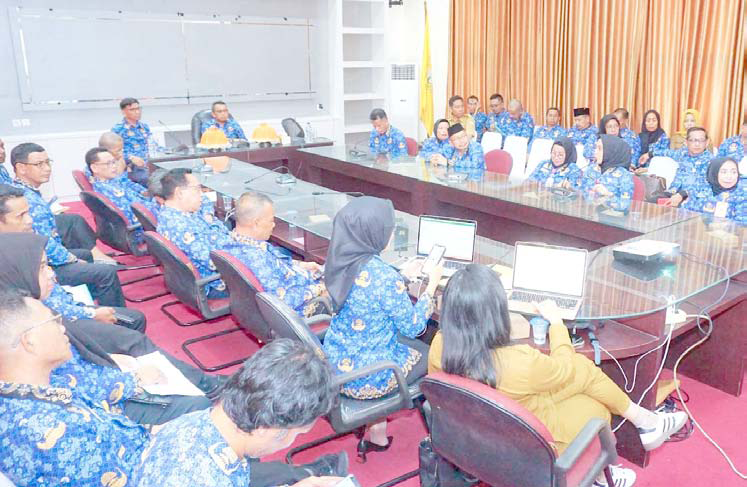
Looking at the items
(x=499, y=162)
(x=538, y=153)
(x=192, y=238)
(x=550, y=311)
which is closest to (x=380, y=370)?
(x=550, y=311)

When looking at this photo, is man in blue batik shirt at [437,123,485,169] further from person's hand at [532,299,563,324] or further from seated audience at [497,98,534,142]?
person's hand at [532,299,563,324]

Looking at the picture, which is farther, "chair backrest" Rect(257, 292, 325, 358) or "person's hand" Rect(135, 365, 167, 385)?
"person's hand" Rect(135, 365, 167, 385)

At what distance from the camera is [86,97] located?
732 cm

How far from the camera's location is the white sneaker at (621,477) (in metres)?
2.28

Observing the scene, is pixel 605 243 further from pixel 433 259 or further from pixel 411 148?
pixel 411 148

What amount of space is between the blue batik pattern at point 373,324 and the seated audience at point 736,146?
4786mm

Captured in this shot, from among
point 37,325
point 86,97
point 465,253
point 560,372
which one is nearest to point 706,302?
point 465,253

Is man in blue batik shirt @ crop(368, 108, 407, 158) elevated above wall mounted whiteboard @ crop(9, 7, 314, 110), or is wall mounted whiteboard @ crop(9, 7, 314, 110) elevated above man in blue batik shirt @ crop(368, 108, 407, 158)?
wall mounted whiteboard @ crop(9, 7, 314, 110)

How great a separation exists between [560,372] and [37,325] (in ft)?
4.71

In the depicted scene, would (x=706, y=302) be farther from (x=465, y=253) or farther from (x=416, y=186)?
(x=416, y=186)

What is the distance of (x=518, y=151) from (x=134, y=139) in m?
4.11

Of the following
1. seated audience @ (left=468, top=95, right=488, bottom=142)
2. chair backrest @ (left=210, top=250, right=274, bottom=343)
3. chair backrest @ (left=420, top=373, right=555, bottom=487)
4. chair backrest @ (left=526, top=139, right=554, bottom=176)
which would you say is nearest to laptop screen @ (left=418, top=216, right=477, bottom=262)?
chair backrest @ (left=210, top=250, right=274, bottom=343)

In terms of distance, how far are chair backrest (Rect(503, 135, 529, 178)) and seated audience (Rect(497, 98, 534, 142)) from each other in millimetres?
984

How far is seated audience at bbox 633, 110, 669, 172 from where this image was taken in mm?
6582
